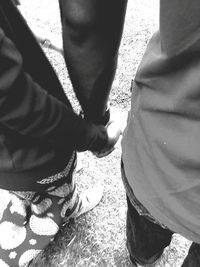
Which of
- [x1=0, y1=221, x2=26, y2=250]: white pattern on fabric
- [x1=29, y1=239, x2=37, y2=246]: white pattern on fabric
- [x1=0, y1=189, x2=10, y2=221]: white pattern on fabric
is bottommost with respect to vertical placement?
[x1=0, y1=189, x2=10, y2=221]: white pattern on fabric

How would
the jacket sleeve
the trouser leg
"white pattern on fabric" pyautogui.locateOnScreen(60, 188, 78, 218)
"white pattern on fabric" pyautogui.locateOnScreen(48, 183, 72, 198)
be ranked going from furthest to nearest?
"white pattern on fabric" pyautogui.locateOnScreen(60, 188, 78, 218) → "white pattern on fabric" pyautogui.locateOnScreen(48, 183, 72, 198) → the trouser leg → the jacket sleeve

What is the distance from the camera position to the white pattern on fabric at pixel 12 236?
1.26 metres

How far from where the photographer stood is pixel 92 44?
2.31 feet

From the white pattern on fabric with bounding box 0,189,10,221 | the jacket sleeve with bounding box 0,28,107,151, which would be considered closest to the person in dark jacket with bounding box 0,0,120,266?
the jacket sleeve with bounding box 0,28,107,151

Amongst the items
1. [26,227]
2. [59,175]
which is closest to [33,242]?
[26,227]

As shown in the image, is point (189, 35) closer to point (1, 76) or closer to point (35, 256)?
point (1, 76)

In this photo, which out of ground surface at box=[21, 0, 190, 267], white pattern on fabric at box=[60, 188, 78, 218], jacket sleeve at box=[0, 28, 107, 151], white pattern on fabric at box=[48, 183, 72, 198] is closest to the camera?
jacket sleeve at box=[0, 28, 107, 151]

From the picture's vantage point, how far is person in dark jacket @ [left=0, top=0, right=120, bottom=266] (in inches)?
24.7

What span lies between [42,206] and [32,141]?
42 centimetres

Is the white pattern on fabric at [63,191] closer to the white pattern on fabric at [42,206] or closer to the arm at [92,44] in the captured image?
the white pattern on fabric at [42,206]

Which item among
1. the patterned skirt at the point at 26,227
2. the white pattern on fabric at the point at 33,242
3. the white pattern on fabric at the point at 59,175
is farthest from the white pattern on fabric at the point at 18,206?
the white pattern on fabric at the point at 59,175

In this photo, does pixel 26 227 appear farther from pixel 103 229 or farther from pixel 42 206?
pixel 103 229

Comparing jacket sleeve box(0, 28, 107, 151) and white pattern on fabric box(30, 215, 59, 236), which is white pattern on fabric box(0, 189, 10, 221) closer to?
white pattern on fabric box(30, 215, 59, 236)

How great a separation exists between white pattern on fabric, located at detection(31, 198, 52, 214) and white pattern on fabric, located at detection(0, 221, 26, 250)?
0.42ft
